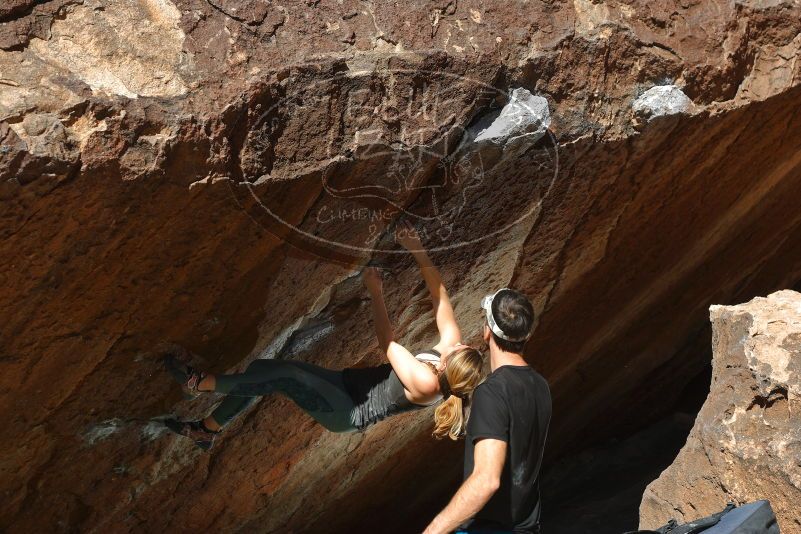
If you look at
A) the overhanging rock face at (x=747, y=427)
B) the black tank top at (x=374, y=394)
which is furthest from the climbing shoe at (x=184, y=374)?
the overhanging rock face at (x=747, y=427)

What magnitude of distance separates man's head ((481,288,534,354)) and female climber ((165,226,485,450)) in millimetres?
128

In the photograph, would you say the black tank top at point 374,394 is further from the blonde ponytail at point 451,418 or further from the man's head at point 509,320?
the man's head at point 509,320

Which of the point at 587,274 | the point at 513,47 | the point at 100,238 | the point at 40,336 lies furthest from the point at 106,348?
the point at 587,274

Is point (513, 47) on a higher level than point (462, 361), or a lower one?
higher

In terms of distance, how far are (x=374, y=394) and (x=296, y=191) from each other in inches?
30.5

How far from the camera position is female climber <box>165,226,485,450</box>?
275 cm

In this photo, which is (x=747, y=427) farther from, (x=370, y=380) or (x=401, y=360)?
(x=370, y=380)

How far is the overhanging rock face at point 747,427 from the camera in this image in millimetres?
2625

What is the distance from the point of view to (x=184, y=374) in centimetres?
290

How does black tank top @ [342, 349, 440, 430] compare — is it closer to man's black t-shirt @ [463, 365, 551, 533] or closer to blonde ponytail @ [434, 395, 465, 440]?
Answer: blonde ponytail @ [434, 395, 465, 440]

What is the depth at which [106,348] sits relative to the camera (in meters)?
2.77

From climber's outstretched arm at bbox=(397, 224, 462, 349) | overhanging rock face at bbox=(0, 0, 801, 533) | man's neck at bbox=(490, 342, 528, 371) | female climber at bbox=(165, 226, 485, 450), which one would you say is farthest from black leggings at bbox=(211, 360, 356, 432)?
man's neck at bbox=(490, 342, 528, 371)

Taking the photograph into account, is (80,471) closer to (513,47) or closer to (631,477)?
(513,47)

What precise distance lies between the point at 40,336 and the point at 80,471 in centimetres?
76
